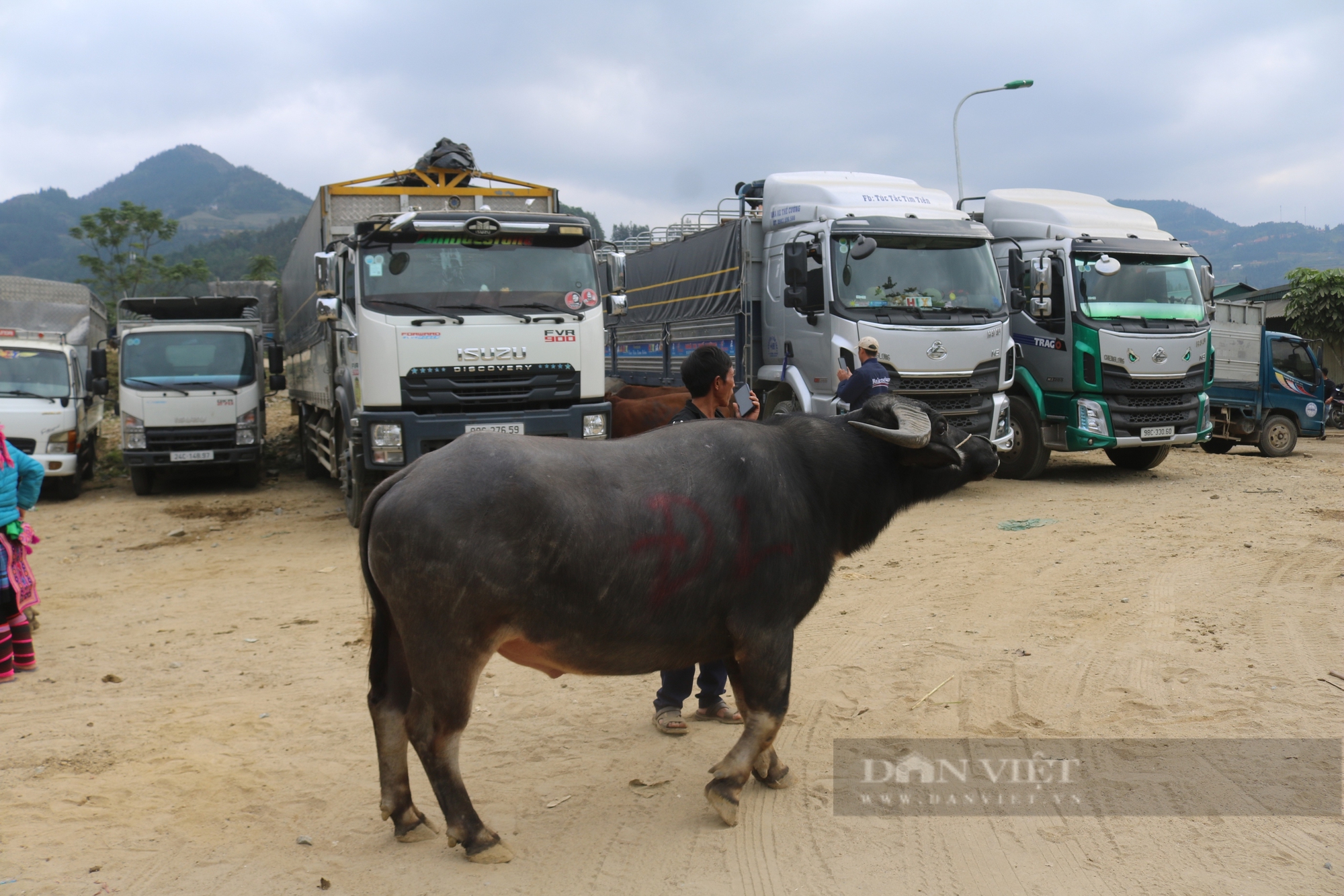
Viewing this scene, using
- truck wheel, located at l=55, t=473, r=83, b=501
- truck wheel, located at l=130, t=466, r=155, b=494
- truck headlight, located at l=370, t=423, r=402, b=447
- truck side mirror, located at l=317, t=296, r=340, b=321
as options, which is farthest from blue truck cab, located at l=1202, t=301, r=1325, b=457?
truck wheel, located at l=55, t=473, r=83, b=501

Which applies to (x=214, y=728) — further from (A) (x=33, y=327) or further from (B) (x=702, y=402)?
(A) (x=33, y=327)

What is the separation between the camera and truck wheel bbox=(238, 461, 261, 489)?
45.4 ft

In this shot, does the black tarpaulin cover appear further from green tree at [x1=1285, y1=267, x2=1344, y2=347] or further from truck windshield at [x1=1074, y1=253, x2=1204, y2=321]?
green tree at [x1=1285, y1=267, x2=1344, y2=347]

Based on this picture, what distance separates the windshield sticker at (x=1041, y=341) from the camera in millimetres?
11898

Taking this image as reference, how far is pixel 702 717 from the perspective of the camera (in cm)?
477

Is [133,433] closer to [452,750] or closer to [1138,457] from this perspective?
[452,750]

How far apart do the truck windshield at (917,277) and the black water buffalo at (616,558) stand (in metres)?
6.63

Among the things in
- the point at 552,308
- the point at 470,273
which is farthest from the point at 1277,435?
the point at 470,273

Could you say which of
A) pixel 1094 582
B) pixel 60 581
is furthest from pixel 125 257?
pixel 1094 582

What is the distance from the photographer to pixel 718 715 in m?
4.76

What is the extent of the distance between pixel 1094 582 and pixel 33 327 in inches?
718

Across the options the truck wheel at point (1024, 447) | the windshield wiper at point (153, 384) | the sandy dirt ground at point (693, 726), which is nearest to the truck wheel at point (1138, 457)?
the truck wheel at point (1024, 447)

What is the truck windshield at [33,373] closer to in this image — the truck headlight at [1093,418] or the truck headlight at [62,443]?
the truck headlight at [62,443]

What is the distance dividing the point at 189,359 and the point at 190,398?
37.5 inches
